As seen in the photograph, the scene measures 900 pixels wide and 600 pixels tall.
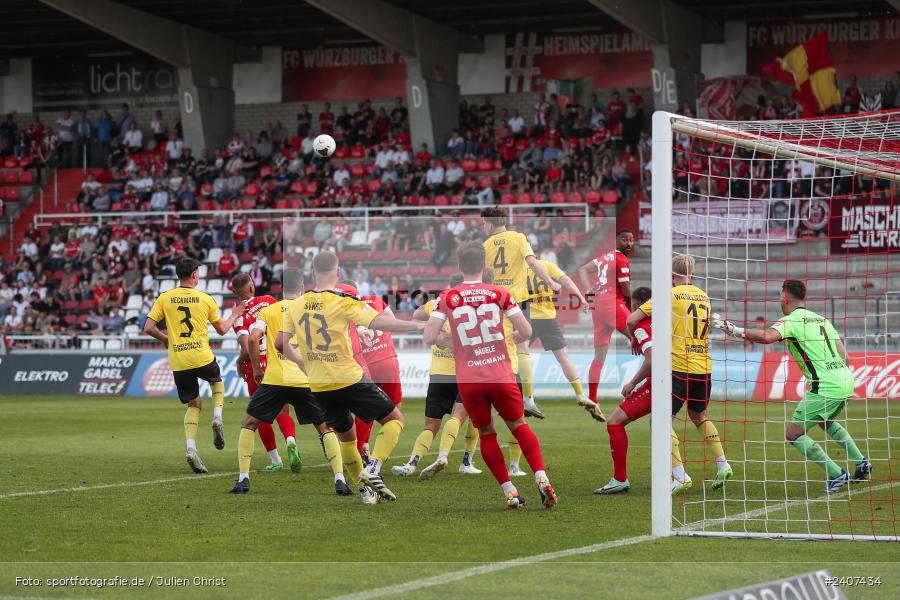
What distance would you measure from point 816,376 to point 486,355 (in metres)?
3.34

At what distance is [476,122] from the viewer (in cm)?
3806

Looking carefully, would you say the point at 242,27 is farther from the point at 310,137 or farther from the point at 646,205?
the point at 646,205

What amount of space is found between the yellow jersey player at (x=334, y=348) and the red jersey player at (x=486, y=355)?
1.53 feet

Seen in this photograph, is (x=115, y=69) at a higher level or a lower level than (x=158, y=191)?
higher

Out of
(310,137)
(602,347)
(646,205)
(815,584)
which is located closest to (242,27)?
(310,137)

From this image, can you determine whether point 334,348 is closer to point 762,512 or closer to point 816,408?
point 762,512

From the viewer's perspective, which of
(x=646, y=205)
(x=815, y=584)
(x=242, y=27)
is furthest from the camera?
(x=242, y=27)

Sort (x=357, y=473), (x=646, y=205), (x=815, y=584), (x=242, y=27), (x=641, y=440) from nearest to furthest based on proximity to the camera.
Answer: (x=815, y=584) < (x=357, y=473) < (x=641, y=440) < (x=646, y=205) < (x=242, y=27)

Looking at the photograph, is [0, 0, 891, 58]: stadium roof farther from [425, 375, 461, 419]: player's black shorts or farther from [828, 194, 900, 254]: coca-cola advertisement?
[425, 375, 461, 419]: player's black shorts

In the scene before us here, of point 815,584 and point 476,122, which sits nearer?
point 815,584

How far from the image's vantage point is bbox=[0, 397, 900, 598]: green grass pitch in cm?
709

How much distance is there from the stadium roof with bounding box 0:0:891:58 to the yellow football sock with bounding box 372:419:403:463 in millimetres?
26135

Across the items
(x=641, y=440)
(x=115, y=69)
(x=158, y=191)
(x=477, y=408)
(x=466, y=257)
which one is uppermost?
(x=115, y=69)

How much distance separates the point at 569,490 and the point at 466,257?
2643 mm
